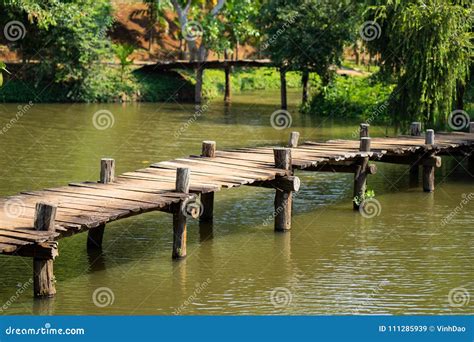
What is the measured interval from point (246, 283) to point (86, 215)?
298 centimetres

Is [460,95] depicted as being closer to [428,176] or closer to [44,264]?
[428,176]

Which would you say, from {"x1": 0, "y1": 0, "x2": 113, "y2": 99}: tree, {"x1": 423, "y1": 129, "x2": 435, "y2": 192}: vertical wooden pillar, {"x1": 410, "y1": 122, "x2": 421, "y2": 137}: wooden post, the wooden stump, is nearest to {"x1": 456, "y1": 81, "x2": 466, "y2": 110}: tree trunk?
{"x1": 410, "y1": 122, "x2": 421, "y2": 137}: wooden post

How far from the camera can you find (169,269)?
1856 centimetres

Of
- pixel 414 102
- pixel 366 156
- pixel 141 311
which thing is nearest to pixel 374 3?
pixel 414 102

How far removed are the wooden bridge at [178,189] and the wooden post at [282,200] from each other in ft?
0.07

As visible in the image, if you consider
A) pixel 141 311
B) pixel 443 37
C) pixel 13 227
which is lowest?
pixel 141 311

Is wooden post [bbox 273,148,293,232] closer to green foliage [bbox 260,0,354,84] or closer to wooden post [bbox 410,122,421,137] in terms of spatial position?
wooden post [bbox 410,122,421,137]

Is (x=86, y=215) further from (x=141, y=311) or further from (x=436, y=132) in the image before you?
(x=436, y=132)

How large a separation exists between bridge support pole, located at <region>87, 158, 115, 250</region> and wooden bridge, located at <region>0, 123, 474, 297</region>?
18 mm

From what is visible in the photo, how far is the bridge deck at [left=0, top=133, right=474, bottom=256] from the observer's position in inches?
637

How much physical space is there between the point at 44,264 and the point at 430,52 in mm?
16982

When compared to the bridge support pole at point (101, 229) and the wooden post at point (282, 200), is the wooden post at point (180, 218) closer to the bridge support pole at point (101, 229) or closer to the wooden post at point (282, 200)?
the bridge support pole at point (101, 229)

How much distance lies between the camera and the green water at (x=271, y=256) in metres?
16.6

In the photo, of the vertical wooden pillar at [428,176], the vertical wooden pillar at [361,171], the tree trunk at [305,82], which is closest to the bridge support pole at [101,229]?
the vertical wooden pillar at [361,171]
